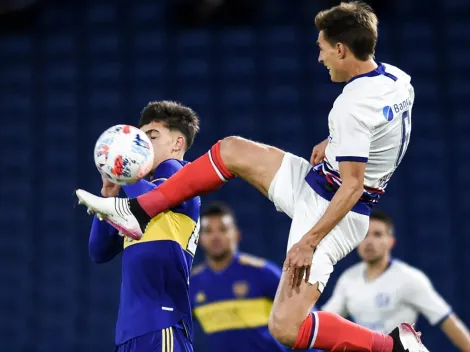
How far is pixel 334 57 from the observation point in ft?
13.0

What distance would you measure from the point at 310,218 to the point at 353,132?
40 centimetres

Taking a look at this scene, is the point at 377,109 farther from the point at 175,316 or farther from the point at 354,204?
the point at 175,316

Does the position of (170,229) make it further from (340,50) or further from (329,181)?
(340,50)

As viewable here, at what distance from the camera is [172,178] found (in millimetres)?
3924

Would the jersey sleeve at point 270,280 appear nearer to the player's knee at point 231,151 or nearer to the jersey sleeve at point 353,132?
the player's knee at point 231,151

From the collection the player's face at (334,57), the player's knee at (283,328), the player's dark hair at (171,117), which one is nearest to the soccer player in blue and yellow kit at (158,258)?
the player's dark hair at (171,117)

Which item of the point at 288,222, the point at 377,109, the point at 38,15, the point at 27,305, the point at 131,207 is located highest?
the point at 38,15

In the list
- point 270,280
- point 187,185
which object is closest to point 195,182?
point 187,185

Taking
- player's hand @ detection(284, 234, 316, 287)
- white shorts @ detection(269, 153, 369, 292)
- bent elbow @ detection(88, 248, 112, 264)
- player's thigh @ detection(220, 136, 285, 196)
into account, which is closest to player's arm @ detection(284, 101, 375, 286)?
player's hand @ detection(284, 234, 316, 287)

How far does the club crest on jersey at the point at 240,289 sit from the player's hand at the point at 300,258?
2252 mm

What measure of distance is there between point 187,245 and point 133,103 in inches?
226

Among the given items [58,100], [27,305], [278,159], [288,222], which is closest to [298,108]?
[288,222]

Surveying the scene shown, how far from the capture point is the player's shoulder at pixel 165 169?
13.4 feet

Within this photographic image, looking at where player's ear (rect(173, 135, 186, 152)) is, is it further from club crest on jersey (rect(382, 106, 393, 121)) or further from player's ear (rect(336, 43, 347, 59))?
club crest on jersey (rect(382, 106, 393, 121))
